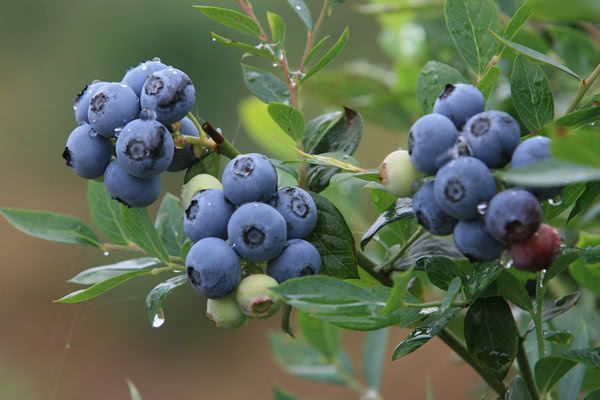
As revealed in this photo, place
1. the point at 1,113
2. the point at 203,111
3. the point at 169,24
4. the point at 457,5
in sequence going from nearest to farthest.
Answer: the point at 457,5, the point at 203,111, the point at 169,24, the point at 1,113

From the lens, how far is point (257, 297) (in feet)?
2.70

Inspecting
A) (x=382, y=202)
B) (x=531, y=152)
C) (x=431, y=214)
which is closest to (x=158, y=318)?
(x=382, y=202)

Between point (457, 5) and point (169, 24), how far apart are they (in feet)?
19.9

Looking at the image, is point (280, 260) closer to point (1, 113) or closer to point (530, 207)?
point (530, 207)

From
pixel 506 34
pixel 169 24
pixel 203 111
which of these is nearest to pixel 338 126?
pixel 506 34

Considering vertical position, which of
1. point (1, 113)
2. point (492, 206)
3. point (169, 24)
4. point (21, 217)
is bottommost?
point (1, 113)

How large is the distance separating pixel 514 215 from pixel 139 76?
42 centimetres

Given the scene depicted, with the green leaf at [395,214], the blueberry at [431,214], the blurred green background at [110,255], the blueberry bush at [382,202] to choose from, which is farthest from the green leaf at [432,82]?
the blurred green background at [110,255]

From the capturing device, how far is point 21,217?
3.43ft

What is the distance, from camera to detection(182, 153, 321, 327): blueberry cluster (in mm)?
816

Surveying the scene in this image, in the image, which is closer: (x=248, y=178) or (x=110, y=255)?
(x=248, y=178)

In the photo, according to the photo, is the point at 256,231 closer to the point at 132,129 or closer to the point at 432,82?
the point at 132,129

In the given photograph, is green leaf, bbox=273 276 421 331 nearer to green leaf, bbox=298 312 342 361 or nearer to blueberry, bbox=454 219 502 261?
blueberry, bbox=454 219 502 261

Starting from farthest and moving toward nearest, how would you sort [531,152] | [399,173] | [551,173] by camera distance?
[399,173] < [531,152] < [551,173]
